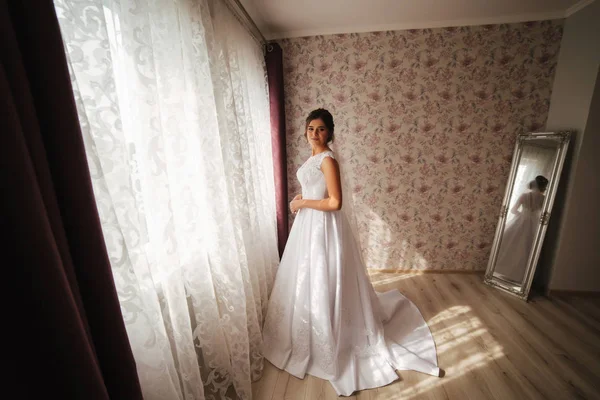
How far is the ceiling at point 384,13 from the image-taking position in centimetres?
198

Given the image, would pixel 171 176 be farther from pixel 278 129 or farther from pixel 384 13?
pixel 384 13

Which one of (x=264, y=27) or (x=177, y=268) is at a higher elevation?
(x=264, y=27)

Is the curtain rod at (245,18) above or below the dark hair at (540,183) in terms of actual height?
above

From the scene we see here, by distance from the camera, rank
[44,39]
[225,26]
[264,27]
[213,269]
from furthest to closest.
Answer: [264,27], [225,26], [213,269], [44,39]

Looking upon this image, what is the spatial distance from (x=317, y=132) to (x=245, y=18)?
999 millimetres

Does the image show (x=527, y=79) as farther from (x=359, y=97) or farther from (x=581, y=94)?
(x=359, y=97)

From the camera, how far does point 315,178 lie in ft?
5.08

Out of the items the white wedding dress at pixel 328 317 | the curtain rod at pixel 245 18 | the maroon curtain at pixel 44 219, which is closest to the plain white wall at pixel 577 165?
the white wedding dress at pixel 328 317

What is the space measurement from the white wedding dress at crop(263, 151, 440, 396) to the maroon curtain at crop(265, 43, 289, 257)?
2.51 feet

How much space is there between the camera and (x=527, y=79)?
7.72 ft

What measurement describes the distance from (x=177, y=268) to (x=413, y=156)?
2.43 meters

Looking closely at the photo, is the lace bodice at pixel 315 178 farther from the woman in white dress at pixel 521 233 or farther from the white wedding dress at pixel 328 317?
the woman in white dress at pixel 521 233

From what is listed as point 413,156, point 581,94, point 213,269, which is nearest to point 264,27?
point 413,156

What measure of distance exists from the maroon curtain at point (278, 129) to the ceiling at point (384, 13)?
272 mm
